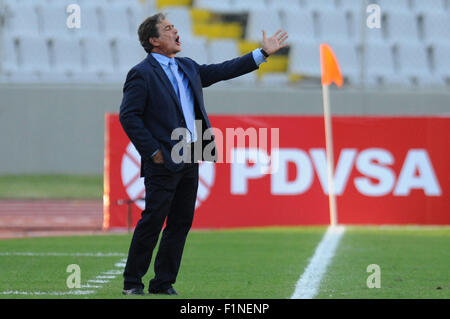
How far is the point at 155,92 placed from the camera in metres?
5.66

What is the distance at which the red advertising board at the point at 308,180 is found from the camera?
1213cm

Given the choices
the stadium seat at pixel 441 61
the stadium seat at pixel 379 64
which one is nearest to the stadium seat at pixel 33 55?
the stadium seat at pixel 379 64

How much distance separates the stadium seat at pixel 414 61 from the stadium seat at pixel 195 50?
4.01 meters

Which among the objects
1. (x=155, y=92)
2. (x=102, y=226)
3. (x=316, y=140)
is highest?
(x=155, y=92)

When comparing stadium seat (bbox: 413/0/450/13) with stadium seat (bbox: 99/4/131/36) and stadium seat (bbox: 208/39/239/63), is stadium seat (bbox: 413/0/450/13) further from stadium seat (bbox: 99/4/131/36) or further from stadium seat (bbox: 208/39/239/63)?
stadium seat (bbox: 99/4/131/36)

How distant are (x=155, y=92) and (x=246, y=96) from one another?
40.2ft

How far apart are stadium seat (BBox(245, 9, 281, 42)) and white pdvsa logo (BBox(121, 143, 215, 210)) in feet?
24.6

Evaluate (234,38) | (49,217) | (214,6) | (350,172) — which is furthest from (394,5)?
(49,217)

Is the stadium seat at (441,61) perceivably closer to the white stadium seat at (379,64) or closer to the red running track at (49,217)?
the white stadium seat at (379,64)

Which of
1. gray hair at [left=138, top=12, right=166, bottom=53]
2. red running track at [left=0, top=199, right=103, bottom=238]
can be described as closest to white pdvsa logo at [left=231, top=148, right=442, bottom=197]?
red running track at [left=0, top=199, right=103, bottom=238]

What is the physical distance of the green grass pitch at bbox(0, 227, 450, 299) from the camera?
244 inches
